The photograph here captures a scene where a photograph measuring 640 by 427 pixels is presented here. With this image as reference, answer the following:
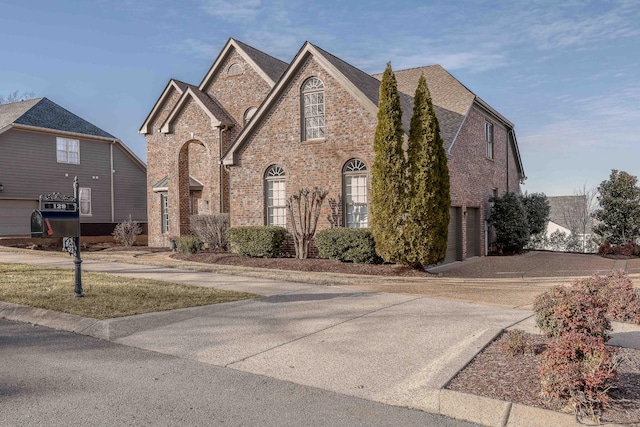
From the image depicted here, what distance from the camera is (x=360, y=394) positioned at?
4.97 meters

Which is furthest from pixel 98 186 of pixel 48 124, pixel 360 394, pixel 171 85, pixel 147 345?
pixel 360 394

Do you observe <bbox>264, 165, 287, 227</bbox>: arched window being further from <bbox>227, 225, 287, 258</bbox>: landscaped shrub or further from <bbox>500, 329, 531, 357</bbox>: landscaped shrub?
<bbox>500, 329, 531, 357</bbox>: landscaped shrub

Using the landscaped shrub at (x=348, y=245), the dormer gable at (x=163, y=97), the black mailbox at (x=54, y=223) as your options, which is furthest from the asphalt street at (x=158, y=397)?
the dormer gable at (x=163, y=97)

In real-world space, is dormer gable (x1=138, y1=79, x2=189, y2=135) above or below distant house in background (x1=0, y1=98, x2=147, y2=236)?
above

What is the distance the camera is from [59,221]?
359 inches

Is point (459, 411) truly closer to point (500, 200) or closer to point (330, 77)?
point (330, 77)

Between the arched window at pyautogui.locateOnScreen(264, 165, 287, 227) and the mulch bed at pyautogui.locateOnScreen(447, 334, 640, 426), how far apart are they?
1306 centimetres

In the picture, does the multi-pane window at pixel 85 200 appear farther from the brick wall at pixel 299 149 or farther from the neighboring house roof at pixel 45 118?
the brick wall at pixel 299 149

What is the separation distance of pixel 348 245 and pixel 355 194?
219cm

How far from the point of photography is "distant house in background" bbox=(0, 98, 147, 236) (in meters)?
28.2

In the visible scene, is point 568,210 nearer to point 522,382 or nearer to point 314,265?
point 314,265

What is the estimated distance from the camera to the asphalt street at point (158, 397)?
14.4ft

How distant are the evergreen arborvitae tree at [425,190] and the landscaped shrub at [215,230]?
869 centimetres

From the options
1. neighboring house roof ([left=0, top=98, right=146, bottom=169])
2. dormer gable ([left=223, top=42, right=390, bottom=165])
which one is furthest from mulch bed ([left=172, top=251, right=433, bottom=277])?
neighboring house roof ([left=0, top=98, right=146, bottom=169])
